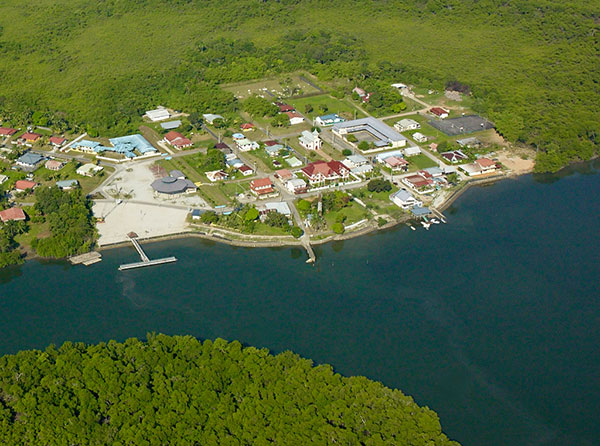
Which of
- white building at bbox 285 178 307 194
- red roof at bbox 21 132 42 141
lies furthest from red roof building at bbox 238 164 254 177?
red roof at bbox 21 132 42 141

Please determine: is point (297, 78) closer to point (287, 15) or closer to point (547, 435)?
point (287, 15)

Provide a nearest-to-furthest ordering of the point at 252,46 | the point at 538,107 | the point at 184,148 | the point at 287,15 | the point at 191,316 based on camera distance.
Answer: the point at 191,316 < the point at 184,148 < the point at 538,107 < the point at 252,46 < the point at 287,15

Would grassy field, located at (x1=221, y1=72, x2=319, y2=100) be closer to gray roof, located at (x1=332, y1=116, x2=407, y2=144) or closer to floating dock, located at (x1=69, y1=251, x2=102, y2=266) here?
gray roof, located at (x1=332, y1=116, x2=407, y2=144)

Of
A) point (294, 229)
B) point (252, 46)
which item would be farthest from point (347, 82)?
point (294, 229)

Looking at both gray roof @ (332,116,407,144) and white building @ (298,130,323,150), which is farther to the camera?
gray roof @ (332,116,407,144)

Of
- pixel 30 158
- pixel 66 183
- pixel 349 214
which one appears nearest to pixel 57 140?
pixel 30 158

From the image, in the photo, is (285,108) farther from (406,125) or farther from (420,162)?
(420,162)

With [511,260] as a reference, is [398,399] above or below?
above
